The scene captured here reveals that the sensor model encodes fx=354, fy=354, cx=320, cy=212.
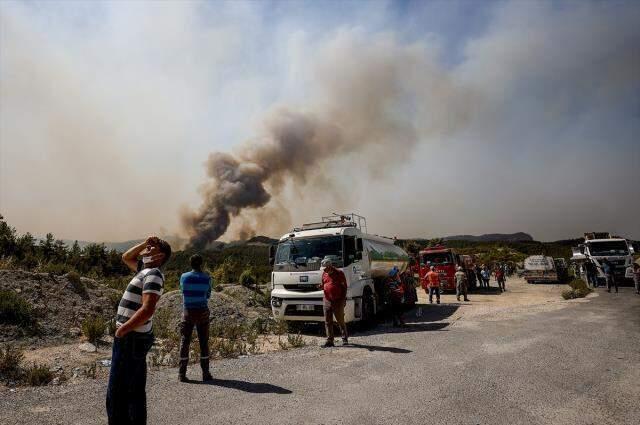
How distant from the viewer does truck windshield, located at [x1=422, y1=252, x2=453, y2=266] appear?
70.5 feet

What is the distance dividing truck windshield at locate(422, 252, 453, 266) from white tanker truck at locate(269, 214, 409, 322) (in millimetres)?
11166

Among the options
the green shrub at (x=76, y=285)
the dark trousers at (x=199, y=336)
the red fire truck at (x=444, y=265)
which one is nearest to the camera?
the dark trousers at (x=199, y=336)

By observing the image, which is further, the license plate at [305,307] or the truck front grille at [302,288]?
the truck front grille at [302,288]

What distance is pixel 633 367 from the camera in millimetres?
5820

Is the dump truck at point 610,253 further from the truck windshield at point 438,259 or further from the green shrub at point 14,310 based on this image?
the green shrub at point 14,310

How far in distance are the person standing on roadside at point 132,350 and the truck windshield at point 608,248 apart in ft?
81.6

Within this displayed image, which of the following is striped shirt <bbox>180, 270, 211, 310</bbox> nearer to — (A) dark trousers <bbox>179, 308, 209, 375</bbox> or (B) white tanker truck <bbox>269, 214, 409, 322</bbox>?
(A) dark trousers <bbox>179, 308, 209, 375</bbox>

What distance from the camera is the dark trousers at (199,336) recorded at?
554 cm

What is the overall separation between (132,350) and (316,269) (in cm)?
669

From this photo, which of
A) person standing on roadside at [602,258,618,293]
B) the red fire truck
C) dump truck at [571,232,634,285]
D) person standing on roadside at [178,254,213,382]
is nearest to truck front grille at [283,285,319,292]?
person standing on roadside at [178,254,213,382]

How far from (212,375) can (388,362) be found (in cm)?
308

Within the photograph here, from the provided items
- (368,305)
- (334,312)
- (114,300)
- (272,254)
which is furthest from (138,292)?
(114,300)

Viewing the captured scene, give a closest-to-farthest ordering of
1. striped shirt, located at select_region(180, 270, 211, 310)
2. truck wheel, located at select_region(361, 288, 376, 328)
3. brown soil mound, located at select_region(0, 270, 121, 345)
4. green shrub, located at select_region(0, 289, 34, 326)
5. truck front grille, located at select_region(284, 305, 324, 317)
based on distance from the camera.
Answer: striped shirt, located at select_region(180, 270, 211, 310), brown soil mound, located at select_region(0, 270, 121, 345), green shrub, located at select_region(0, 289, 34, 326), truck front grille, located at select_region(284, 305, 324, 317), truck wheel, located at select_region(361, 288, 376, 328)

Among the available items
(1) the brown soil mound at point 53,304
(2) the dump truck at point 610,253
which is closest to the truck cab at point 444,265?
(2) the dump truck at point 610,253
